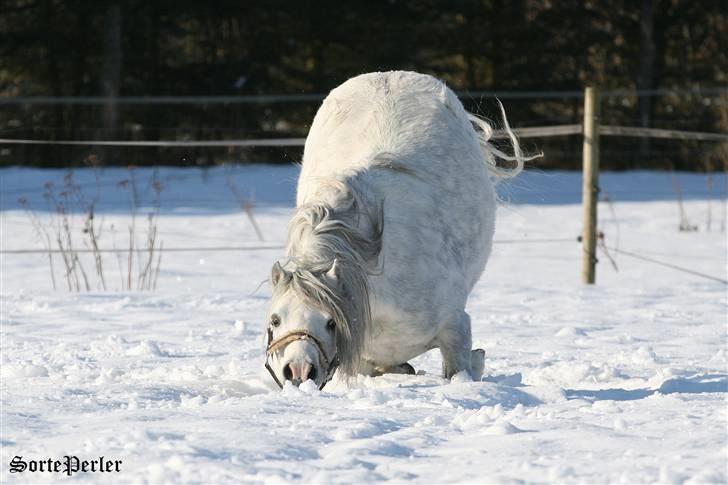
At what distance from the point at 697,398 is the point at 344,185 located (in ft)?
4.48

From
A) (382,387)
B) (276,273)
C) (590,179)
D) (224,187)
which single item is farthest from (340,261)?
(224,187)

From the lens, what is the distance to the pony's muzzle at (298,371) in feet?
11.3

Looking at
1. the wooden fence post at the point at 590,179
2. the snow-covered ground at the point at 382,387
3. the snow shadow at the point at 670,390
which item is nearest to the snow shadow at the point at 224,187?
the snow-covered ground at the point at 382,387

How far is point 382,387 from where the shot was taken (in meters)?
3.85

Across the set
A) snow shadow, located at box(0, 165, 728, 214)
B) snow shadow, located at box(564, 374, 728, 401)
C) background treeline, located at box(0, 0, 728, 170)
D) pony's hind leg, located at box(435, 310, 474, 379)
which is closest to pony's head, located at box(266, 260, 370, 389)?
pony's hind leg, located at box(435, 310, 474, 379)

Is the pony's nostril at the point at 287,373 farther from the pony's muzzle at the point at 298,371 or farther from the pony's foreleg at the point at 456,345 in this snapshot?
the pony's foreleg at the point at 456,345

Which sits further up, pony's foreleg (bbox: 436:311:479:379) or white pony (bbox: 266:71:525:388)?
white pony (bbox: 266:71:525:388)

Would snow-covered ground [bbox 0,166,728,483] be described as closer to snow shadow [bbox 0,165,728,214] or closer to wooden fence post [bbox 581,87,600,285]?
wooden fence post [bbox 581,87,600,285]

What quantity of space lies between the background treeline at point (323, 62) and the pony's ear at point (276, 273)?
12.8 meters

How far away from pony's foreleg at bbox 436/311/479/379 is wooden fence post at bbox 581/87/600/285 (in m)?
3.65

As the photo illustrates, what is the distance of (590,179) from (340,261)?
424 cm

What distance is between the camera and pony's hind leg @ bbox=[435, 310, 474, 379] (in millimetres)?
4059

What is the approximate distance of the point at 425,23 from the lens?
18.4 m

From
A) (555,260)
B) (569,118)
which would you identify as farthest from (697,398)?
(569,118)
